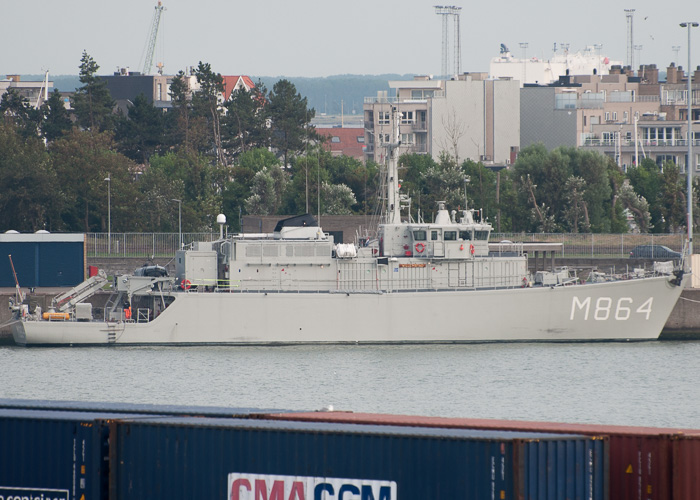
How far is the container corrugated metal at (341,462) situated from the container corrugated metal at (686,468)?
1.01 metres

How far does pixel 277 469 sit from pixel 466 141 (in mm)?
74201

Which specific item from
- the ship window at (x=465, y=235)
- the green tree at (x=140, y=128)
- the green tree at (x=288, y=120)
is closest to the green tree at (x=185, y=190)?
the green tree at (x=140, y=128)

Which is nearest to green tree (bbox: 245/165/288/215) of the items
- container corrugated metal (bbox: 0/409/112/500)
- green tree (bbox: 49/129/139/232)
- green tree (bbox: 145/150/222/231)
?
green tree (bbox: 145/150/222/231)

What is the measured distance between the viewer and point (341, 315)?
123 feet

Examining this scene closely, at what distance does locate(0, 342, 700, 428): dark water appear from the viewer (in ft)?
87.0

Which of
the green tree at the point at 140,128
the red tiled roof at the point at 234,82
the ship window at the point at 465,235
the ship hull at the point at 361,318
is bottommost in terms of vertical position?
the ship hull at the point at 361,318

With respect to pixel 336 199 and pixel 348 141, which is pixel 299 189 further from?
pixel 348 141

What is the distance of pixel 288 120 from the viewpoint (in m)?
84.8

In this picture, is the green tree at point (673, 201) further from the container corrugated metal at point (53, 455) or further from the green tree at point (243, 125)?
the container corrugated metal at point (53, 455)

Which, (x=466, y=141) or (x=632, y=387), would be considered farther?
(x=466, y=141)

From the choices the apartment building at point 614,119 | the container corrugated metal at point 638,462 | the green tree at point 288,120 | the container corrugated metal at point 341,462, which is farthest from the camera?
the green tree at point 288,120

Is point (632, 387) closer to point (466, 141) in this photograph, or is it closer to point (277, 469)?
point (277, 469)

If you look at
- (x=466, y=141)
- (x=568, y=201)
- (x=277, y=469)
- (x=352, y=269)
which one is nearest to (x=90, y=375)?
(x=352, y=269)

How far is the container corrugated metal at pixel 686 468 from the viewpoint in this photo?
1415cm
